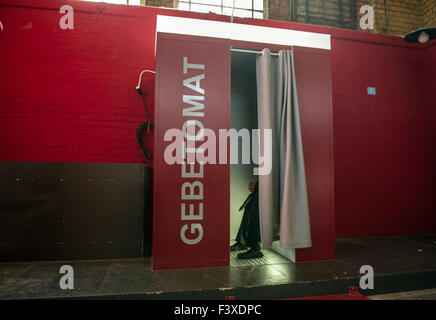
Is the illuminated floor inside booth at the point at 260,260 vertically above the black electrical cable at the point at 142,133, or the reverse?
the black electrical cable at the point at 142,133

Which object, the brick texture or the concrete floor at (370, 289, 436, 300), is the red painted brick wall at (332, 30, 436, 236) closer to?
the brick texture

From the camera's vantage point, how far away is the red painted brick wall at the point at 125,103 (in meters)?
3.18

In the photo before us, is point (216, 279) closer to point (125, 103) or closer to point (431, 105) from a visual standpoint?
point (125, 103)

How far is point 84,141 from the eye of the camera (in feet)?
10.7

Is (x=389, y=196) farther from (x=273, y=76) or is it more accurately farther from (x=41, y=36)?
(x=41, y=36)

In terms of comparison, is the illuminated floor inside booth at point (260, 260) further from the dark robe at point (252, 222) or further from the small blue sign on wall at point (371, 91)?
the small blue sign on wall at point (371, 91)

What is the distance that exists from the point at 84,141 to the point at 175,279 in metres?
2.00

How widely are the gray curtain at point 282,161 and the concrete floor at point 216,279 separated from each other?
0.35m

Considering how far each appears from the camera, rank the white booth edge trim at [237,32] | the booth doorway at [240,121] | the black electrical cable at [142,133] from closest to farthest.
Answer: the white booth edge trim at [237,32] < the black electrical cable at [142,133] < the booth doorway at [240,121]

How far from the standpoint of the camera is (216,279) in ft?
7.25

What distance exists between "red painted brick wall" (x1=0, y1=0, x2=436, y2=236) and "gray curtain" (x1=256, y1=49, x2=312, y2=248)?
1.44 meters

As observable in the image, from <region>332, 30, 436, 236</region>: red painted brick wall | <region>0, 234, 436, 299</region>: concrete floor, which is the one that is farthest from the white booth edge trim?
<region>0, 234, 436, 299</region>: concrete floor

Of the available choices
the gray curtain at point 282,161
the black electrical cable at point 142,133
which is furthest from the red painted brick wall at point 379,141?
the black electrical cable at point 142,133

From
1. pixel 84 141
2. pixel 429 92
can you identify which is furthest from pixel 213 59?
pixel 429 92
